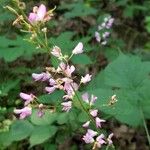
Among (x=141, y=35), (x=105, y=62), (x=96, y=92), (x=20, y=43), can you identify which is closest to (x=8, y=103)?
(x=20, y=43)

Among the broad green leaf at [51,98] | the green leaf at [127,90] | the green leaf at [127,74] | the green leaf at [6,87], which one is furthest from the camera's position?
the green leaf at [6,87]

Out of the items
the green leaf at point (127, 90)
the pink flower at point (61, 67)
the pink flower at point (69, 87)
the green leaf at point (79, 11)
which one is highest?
the pink flower at point (61, 67)

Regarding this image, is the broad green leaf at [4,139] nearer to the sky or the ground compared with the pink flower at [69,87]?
nearer to the ground

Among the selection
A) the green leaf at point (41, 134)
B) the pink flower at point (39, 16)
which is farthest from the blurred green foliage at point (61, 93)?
the pink flower at point (39, 16)

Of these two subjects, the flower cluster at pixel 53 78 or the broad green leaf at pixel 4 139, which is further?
the broad green leaf at pixel 4 139

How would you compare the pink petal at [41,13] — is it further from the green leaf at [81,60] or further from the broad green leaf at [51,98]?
the green leaf at [81,60]

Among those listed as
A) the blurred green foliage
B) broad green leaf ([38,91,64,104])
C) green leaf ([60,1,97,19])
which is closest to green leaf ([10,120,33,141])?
the blurred green foliage
